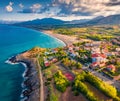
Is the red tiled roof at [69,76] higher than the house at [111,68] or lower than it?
lower

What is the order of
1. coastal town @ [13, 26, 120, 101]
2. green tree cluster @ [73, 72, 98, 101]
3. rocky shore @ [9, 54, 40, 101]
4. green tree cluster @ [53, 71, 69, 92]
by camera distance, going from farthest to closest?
rocky shore @ [9, 54, 40, 101]
green tree cluster @ [53, 71, 69, 92]
coastal town @ [13, 26, 120, 101]
green tree cluster @ [73, 72, 98, 101]

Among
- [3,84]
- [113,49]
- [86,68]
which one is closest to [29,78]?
[3,84]

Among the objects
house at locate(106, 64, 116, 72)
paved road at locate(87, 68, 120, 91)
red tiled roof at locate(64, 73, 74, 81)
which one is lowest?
paved road at locate(87, 68, 120, 91)

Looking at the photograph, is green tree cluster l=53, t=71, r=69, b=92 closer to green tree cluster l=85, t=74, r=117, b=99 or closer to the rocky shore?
the rocky shore

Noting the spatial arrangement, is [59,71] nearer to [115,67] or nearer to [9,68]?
[115,67]

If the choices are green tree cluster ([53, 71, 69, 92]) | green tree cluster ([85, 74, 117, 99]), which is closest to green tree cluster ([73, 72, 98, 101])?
green tree cluster ([85, 74, 117, 99])

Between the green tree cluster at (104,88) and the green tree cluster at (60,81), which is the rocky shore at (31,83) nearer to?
the green tree cluster at (60,81)

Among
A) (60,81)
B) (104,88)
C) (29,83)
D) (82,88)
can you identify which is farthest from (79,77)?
(29,83)

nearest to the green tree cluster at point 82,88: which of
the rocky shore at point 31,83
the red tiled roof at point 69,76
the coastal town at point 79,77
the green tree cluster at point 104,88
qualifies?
the coastal town at point 79,77

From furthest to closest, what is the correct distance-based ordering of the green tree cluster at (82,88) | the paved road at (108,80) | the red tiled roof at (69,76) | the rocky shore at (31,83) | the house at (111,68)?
the house at (111,68) < the red tiled roof at (69,76) < the paved road at (108,80) < the rocky shore at (31,83) < the green tree cluster at (82,88)

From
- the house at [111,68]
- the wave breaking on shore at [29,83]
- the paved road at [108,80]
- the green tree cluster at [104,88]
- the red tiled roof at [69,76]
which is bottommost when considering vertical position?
the wave breaking on shore at [29,83]

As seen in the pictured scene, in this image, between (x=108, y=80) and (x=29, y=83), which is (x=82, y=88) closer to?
(x=108, y=80)
